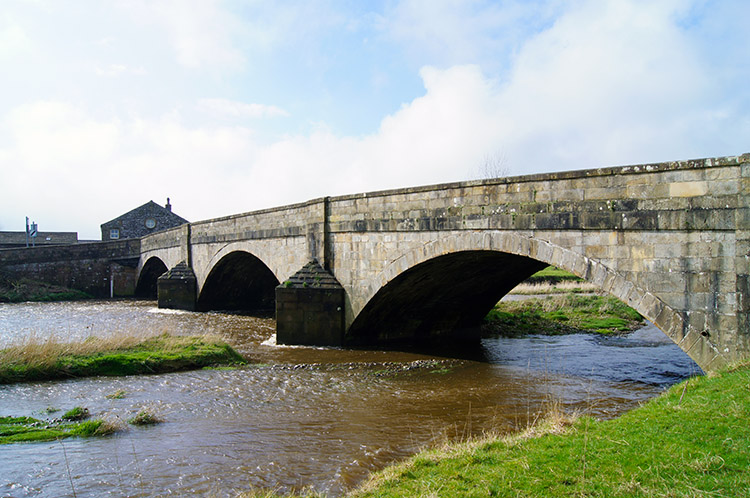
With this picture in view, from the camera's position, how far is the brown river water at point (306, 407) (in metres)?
5.81

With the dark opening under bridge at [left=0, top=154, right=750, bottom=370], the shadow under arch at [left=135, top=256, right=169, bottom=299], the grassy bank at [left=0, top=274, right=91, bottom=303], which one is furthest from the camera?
the shadow under arch at [left=135, top=256, right=169, bottom=299]

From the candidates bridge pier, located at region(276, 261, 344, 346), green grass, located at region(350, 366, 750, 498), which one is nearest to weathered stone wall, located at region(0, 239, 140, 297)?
bridge pier, located at region(276, 261, 344, 346)

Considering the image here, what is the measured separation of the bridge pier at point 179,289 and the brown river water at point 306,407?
10.9 meters

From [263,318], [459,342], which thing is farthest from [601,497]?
[263,318]

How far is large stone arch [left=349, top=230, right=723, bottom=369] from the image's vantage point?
25.2ft

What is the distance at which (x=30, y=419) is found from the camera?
746cm

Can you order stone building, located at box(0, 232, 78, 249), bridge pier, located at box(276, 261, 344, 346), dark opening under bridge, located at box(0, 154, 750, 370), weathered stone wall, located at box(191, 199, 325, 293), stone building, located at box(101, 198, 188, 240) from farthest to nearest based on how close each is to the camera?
stone building, located at box(0, 232, 78, 249)
stone building, located at box(101, 198, 188, 240)
weathered stone wall, located at box(191, 199, 325, 293)
bridge pier, located at box(276, 261, 344, 346)
dark opening under bridge, located at box(0, 154, 750, 370)

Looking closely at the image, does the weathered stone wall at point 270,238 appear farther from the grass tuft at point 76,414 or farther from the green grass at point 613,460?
the green grass at point 613,460

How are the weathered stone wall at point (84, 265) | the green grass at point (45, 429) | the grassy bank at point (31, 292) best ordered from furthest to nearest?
the weathered stone wall at point (84, 265), the grassy bank at point (31, 292), the green grass at point (45, 429)

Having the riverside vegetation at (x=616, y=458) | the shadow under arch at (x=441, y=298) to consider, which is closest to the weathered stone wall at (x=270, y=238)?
the shadow under arch at (x=441, y=298)

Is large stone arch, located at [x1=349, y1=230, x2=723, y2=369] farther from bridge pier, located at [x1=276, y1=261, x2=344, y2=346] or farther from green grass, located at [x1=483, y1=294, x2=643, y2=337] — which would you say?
green grass, located at [x1=483, y1=294, x2=643, y2=337]

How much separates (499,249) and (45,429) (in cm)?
798

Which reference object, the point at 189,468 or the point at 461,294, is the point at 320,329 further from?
the point at 189,468

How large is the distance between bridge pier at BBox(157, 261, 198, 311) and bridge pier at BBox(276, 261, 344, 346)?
11446mm
